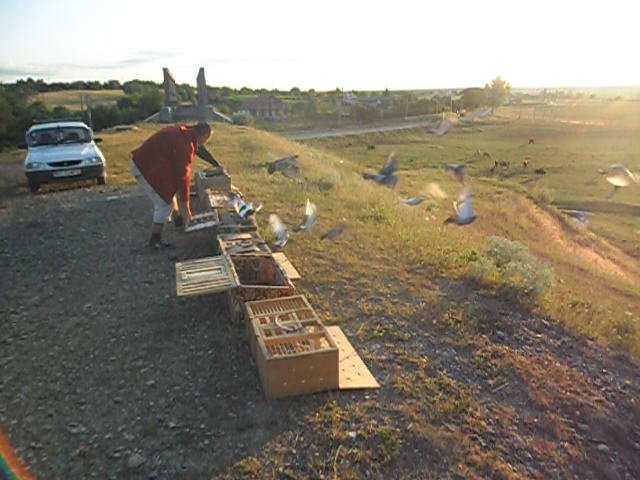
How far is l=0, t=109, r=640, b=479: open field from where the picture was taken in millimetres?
3826

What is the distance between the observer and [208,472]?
3.60 m

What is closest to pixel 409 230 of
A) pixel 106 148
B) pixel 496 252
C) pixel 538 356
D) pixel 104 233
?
pixel 496 252

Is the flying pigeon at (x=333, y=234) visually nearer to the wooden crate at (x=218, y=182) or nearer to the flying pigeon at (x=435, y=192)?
the wooden crate at (x=218, y=182)

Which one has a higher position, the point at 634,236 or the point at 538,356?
the point at 538,356

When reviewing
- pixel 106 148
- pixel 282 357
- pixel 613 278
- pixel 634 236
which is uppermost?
pixel 282 357

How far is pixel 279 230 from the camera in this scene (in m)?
8.86

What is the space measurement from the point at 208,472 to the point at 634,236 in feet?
66.0

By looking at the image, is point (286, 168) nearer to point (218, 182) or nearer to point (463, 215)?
point (218, 182)

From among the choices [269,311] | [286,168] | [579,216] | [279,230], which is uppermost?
[269,311]

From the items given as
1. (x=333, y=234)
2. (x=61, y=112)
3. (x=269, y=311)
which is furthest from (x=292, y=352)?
(x=61, y=112)

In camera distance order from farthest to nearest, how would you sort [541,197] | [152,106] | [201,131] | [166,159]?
[152,106], [541,197], [201,131], [166,159]

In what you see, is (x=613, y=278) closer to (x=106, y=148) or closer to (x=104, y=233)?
(x=104, y=233)

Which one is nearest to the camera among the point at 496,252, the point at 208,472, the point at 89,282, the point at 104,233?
the point at 208,472

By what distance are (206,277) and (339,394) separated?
2.11m
